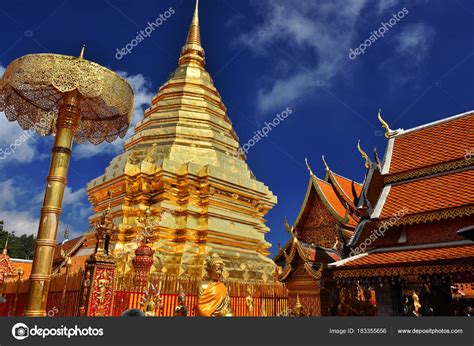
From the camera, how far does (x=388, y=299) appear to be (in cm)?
720

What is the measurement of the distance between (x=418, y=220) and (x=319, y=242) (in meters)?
6.99

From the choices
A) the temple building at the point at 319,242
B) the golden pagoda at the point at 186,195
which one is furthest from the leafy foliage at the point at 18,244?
the temple building at the point at 319,242

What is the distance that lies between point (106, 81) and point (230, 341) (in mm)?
4465

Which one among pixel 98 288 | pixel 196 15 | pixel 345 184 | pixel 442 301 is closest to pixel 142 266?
pixel 98 288

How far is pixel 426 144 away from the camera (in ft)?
28.8

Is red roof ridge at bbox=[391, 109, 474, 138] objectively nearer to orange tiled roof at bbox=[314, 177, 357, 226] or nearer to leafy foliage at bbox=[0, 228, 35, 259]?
orange tiled roof at bbox=[314, 177, 357, 226]

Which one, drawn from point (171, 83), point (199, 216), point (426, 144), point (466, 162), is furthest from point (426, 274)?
point (171, 83)

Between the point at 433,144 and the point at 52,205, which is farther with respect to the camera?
the point at 433,144

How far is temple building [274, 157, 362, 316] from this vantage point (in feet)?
28.1

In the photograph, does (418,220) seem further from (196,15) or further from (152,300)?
(196,15)

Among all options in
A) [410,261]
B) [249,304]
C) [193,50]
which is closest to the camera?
[410,261]

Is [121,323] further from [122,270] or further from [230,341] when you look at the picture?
[122,270]

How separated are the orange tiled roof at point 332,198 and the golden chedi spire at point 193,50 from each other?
7452 mm

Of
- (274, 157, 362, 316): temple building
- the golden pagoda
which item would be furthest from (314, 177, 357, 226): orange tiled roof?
the golden pagoda
